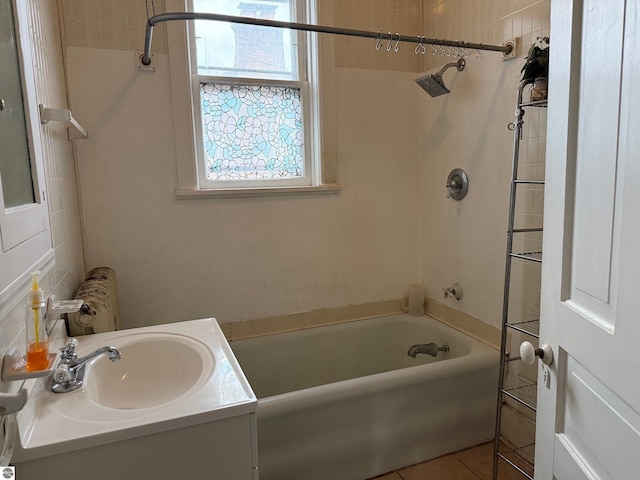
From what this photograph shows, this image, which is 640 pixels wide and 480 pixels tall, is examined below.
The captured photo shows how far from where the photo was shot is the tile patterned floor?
1.96 m

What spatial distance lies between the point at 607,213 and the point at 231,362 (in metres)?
1.02

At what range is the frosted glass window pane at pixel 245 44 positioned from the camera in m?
2.33

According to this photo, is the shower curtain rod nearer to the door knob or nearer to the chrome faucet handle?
the chrome faucet handle

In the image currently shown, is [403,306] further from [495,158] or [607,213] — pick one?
[607,213]

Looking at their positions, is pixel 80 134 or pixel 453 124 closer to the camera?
pixel 80 134

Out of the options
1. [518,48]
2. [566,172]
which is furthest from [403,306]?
[566,172]

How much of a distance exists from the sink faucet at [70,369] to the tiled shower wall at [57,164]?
0.23 meters

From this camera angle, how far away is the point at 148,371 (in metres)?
1.44

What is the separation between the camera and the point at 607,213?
2.45 feet

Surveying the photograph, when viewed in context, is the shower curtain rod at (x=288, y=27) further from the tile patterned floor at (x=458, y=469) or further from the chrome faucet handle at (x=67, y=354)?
the tile patterned floor at (x=458, y=469)

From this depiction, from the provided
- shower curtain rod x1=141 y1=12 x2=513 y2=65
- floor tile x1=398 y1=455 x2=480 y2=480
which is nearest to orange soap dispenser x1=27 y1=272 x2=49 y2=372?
shower curtain rod x1=141 y1=12 x2=513 y2=65

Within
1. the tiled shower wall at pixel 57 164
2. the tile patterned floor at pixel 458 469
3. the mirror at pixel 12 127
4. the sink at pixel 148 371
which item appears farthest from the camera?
the tile patterned floor at pixel 458 469

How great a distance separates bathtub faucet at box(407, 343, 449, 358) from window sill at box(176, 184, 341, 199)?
1054 mm

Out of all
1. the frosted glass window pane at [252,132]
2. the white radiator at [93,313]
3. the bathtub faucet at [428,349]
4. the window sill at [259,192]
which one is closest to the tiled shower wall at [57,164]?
the white radiator at [93,313]
